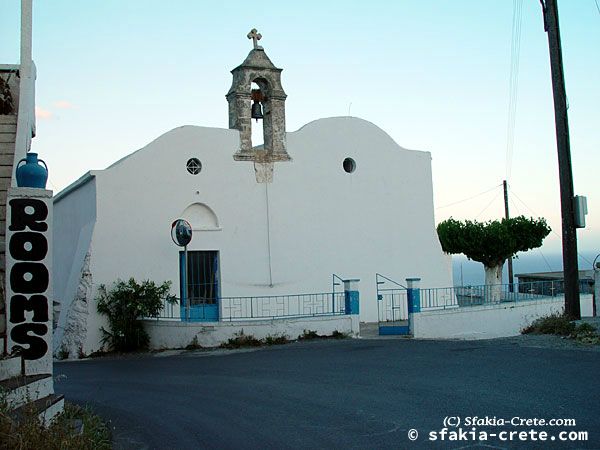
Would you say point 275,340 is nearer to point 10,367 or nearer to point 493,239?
point 10,367

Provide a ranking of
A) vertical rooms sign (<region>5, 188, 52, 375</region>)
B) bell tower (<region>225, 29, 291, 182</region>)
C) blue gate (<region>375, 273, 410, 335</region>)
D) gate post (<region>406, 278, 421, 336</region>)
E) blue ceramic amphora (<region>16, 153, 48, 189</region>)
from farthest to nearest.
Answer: blue gate (<region>375, 273, 410, 335</region>) → bell tower (<region>225, 29, 291, 182</region>) → gate post (<region>406, 278, 421, 336</region>) → blue ceramic amphora (<region>16, 153, 48, 189</region>) → vertical rooms sign (<region>5, 188, 52, 375</region>)

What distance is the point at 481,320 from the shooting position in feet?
69.7

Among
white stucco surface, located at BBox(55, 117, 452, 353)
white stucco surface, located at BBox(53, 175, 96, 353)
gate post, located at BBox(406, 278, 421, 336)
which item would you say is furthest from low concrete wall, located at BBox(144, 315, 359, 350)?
white stucco surface, located at BBox(53, 175, 96, 353)

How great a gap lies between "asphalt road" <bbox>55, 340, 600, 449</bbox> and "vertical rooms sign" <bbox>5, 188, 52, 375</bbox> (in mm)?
1342

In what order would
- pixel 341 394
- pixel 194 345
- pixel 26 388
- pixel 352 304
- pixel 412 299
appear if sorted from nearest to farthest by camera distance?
pixel 26 388 < pixel 341 394 < pixel 194 345 < pixel 352 304 < pixel 412 299

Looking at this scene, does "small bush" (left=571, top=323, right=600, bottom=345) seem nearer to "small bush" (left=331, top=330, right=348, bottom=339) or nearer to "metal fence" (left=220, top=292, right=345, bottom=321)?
"small bush" (left=331, top=330, right=348, bottom=339)

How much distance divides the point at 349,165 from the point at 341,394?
1298cm

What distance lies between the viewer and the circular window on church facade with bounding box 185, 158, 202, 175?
19.8m

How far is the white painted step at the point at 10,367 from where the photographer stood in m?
8.27

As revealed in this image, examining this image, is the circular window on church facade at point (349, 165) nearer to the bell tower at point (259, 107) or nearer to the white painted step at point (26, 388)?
the bell tower at point (259, 107)

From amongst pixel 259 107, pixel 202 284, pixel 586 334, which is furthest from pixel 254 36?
pixel 586 334

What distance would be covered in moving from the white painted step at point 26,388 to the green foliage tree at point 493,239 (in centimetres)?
2321

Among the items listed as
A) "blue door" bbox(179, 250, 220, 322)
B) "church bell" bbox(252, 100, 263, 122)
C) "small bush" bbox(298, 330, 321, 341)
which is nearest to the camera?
"small bush" bbox(298, 330, 321, 341)

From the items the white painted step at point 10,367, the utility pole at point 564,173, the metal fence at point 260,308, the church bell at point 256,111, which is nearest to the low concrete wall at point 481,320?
the metal fence at point 260,308
